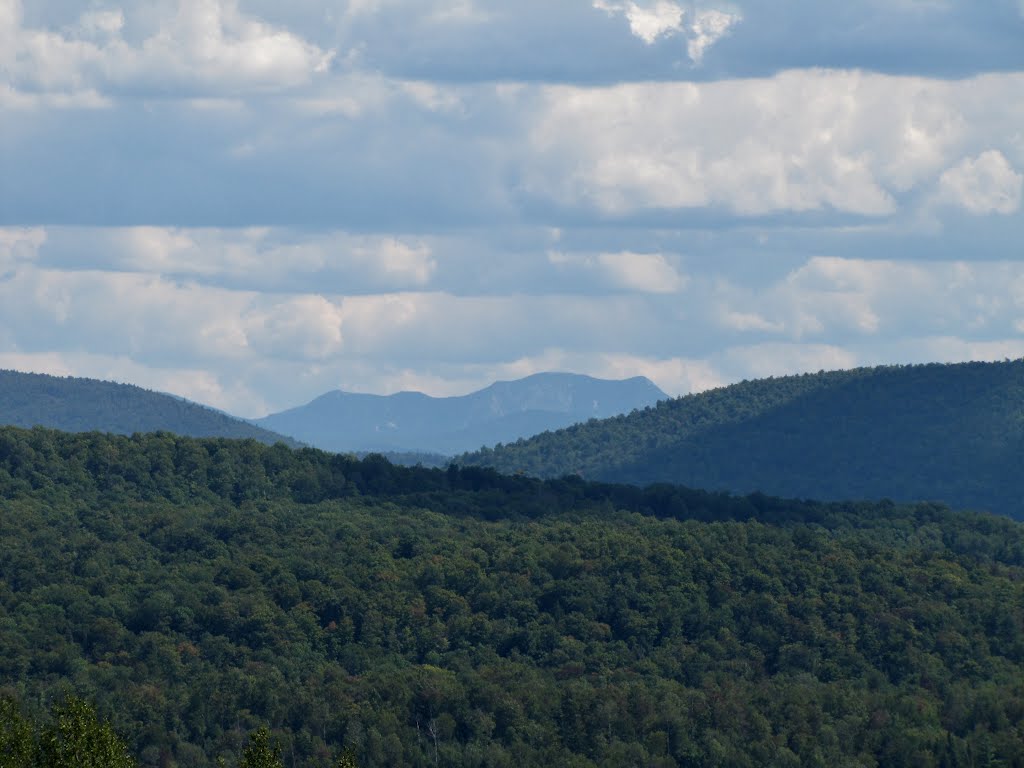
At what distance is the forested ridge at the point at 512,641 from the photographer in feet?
455

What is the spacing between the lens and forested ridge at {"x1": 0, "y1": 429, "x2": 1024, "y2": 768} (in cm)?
13875

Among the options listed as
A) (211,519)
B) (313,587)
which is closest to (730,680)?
(313,587)

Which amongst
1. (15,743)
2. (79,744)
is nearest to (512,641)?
(15,743)

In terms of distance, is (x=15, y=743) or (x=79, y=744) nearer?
(x=79, y=744)

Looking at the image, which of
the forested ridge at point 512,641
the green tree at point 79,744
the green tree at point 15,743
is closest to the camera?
the green tree at point 79,744

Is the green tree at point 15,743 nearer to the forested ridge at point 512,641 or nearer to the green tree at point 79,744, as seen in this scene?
the green tree at point 79,744

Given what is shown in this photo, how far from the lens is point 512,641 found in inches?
6609

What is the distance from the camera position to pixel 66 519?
19512 centimetres

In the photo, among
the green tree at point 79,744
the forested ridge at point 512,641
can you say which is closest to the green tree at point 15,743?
the green tree at point 79,744

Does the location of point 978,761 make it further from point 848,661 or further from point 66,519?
point 66,519

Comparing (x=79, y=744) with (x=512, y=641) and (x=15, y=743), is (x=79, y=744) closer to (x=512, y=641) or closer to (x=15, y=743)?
(x=15, y=743)

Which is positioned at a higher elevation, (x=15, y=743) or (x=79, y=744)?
(x=79, y=744)

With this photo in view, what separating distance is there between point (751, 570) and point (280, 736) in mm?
57692

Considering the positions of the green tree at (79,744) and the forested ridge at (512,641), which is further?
the forested ridge at (512,641)
